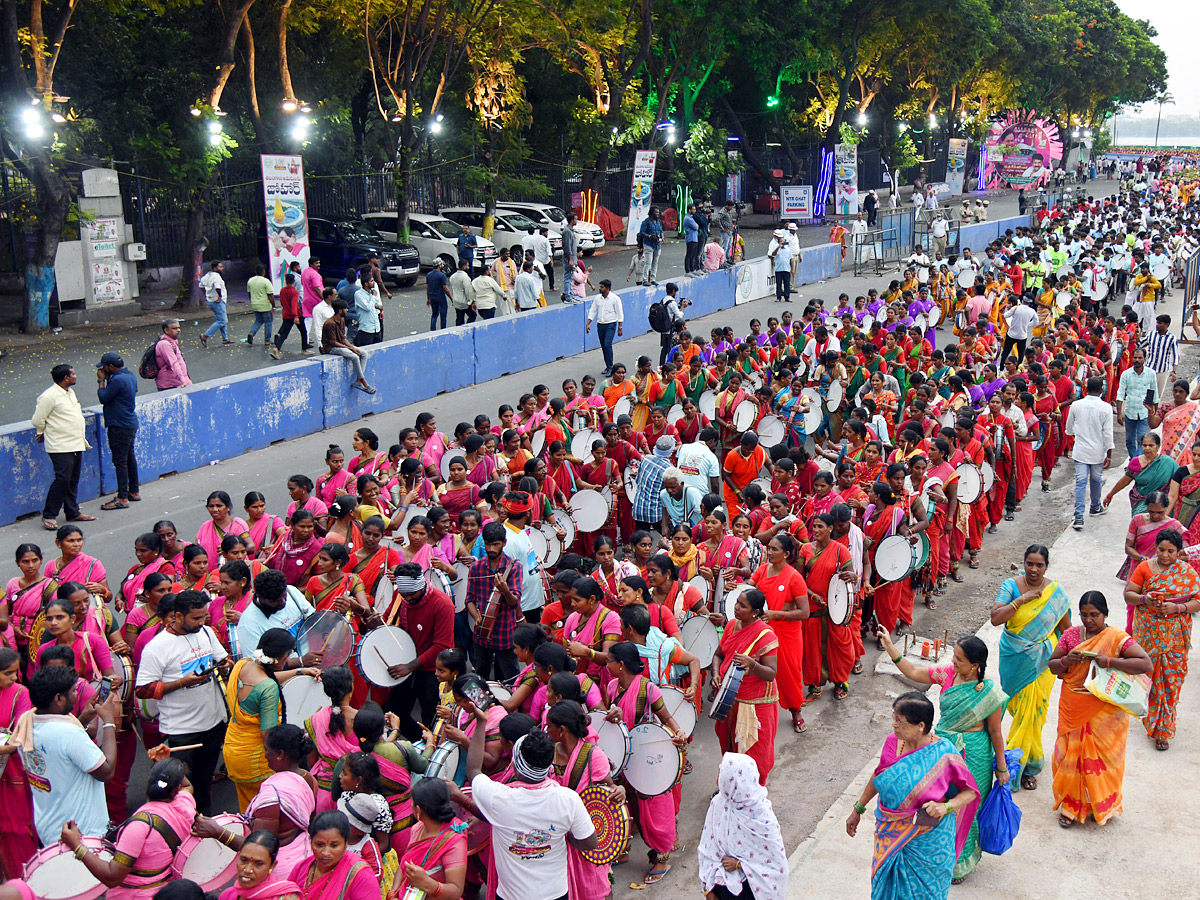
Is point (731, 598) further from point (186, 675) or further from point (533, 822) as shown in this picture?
point (186, 675)

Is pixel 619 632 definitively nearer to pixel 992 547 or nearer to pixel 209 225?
pixel 992 547

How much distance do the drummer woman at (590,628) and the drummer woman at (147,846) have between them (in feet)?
7.83

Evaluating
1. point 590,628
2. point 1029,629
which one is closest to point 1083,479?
point 1029,629

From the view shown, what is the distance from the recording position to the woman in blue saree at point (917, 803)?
17.0 feet

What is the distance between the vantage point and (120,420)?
12039 millimetres

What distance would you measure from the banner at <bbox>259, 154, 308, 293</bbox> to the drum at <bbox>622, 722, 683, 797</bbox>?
597 inches

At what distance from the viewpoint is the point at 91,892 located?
492 cm

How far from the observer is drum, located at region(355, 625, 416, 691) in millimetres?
6840

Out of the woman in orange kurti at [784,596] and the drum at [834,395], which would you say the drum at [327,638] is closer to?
the woman in orange kurti at [784,596]

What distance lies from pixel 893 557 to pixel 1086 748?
2221 millimetres

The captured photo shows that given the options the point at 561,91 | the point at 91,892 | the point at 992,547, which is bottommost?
the point at 992,547

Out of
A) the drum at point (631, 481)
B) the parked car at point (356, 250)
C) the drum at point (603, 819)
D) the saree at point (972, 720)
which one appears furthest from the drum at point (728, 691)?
the parked car at point (356, 250)

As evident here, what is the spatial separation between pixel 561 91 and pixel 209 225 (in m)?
12.5

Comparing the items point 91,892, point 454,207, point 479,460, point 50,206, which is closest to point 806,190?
point 454,207
